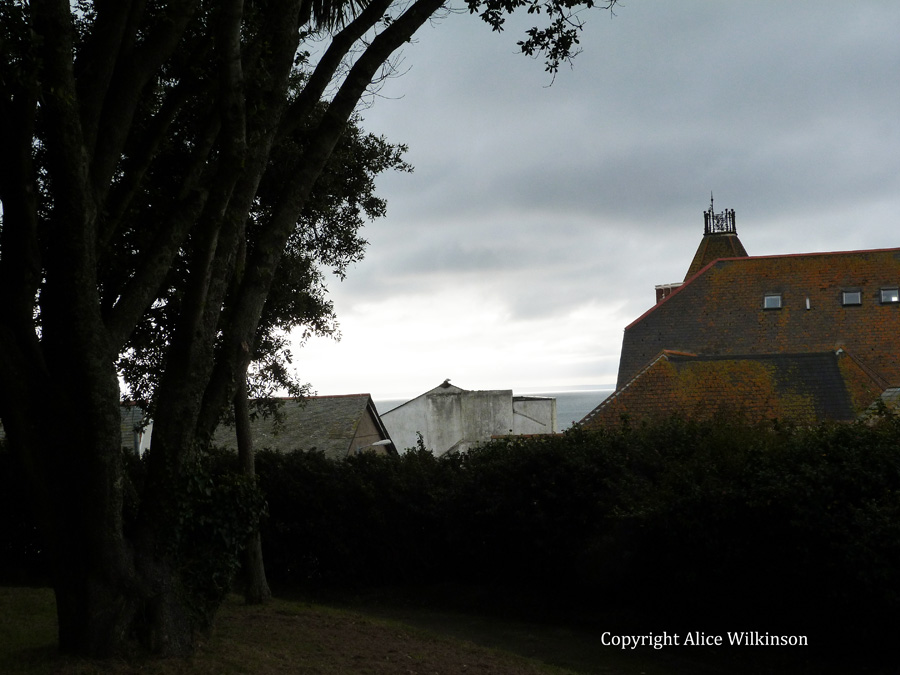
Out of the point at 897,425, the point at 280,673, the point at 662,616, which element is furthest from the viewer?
the point at 662,616

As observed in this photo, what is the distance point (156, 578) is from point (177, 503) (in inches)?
25.5

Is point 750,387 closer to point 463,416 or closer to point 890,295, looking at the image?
point 890,295

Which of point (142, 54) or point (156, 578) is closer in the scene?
point (156, 578)

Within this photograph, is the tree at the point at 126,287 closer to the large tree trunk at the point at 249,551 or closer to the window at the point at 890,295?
the large tree trunk at the point at 249,551

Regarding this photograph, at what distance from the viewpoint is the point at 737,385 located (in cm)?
2630

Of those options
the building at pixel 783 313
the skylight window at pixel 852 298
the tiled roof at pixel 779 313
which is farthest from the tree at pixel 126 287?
the skylight window at pixel 852 298

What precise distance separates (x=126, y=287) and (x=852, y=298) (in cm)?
3655

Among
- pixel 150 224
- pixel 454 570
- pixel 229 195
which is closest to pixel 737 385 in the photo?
pixel 454 570

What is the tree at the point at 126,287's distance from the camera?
6.71 m

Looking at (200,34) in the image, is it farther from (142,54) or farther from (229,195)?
(229,195)

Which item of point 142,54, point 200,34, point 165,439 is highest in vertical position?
point 200,34

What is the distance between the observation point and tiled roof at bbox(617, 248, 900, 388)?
3681 centimetres

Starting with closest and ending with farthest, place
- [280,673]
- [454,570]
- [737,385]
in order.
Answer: [280,673] < [454,570] < [737,385]

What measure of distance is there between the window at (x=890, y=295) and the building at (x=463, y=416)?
18303 millimetres
